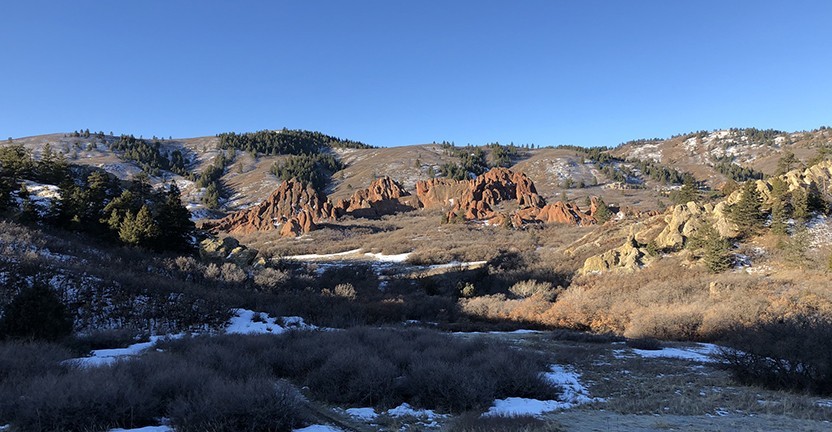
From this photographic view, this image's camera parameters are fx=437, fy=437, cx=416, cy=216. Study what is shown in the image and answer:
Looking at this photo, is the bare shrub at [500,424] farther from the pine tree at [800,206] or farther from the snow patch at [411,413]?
the pine tree at [800,206]

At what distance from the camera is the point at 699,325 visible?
62.8 ft

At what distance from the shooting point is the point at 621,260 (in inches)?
1208

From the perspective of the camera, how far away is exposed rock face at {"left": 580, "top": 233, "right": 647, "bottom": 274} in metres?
29.6

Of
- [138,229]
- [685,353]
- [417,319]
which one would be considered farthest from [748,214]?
[138,229]

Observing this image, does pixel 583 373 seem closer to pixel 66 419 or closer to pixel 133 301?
pixel 66 419

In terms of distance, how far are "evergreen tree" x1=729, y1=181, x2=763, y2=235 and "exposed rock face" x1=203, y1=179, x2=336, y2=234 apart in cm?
5978

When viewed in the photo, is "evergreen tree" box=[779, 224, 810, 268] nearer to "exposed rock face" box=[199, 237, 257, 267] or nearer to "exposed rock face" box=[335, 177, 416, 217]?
"exposed rock face" box=[199, 237, 257, 267]

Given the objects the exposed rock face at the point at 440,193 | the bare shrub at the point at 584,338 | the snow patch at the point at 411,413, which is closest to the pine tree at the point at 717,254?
the bare shrub at the point at 584,338

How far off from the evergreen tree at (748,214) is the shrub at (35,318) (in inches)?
1381

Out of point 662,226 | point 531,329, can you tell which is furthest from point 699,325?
point 662,226

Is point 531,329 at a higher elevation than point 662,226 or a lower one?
lower

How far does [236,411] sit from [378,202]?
85.1 meters

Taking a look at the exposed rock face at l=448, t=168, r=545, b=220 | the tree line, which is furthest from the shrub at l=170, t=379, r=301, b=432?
the exposed rock face at l=448, t=168, r=545, b=220

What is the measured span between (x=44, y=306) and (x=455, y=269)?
95.0 feet
